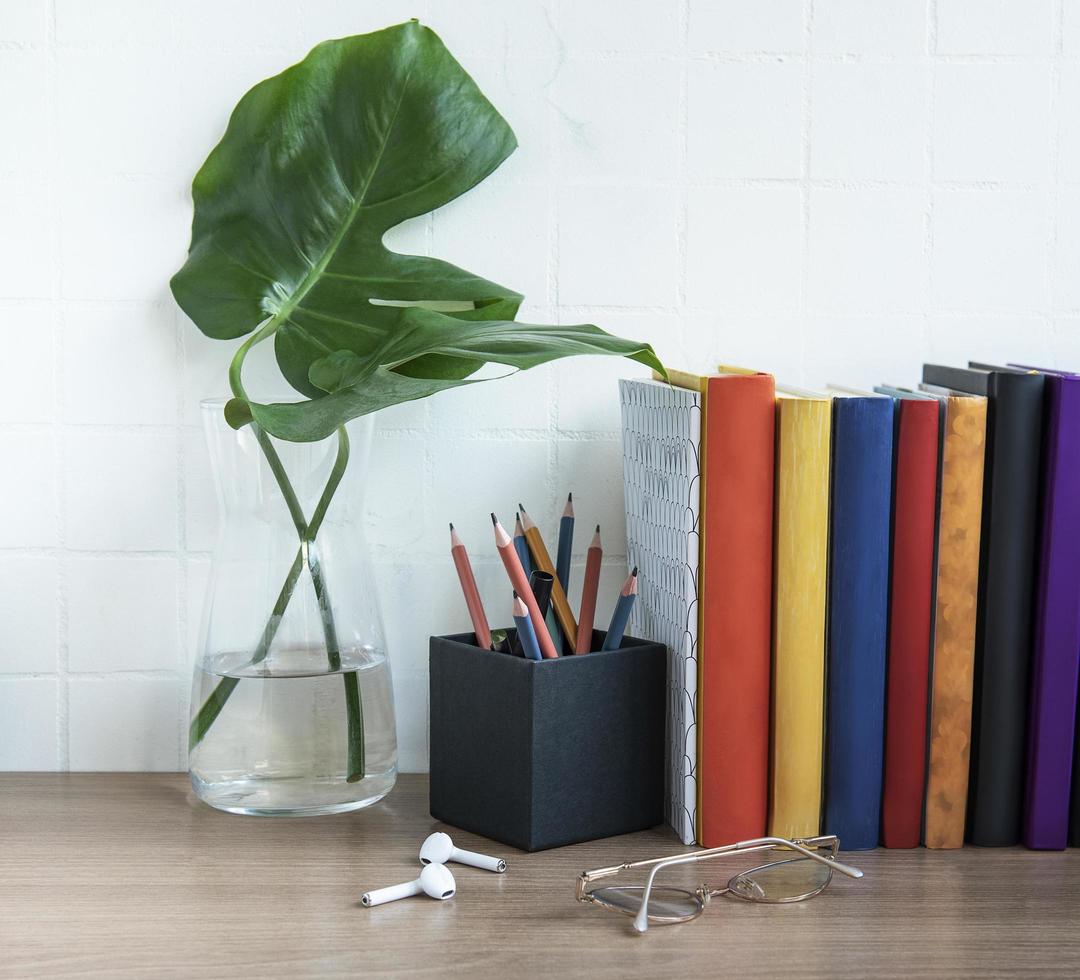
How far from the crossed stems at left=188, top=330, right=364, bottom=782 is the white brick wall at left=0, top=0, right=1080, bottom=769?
10cm

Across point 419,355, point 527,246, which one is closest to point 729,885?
point 419,355

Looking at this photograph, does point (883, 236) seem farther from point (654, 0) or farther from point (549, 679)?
point (549, 679)

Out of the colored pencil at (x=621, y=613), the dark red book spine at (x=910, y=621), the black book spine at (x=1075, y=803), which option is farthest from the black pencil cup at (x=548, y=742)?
the black book spine at (x=1075, y=803)

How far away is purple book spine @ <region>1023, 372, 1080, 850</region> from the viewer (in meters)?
0.70

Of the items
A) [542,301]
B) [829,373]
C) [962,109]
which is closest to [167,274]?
[542,301]

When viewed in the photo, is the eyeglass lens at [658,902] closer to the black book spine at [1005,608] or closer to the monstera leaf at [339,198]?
the black book spine at [1005,608]

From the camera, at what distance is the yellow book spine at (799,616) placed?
0.69 m

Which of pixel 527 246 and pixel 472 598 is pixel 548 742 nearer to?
pixel 472 598

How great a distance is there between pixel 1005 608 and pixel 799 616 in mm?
132

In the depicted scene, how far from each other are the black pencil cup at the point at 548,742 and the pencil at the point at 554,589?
41 mm

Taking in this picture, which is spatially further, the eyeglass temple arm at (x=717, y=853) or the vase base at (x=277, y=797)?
the vase base at (x=277, y=797)

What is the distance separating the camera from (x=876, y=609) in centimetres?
71

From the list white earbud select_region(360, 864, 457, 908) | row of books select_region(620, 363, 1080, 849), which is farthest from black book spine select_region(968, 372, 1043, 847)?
white earbud select_region(360, 864, 457, 908)

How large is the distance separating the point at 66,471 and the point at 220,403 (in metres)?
0.17
